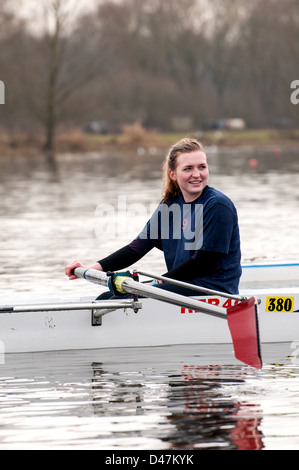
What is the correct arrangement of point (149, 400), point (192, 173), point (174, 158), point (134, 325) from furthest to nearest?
point (134, 325) → point (174, 158) → point (192, 173) → point (149, 400)

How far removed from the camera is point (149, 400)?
655cm

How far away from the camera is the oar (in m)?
6.80

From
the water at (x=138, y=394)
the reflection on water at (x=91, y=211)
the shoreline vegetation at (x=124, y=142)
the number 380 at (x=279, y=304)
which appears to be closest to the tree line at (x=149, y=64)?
the shoreline vegetation at (x=124, y=142)

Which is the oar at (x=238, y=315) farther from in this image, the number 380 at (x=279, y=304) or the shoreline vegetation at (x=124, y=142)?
the shoreline vegetation at (x=124, y=142)

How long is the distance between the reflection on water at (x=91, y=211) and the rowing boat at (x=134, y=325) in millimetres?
1132

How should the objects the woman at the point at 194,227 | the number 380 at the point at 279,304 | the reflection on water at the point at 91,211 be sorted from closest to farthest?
1. the woman at the point at 194,227
2. the number 380 at the point at 279,304
3. the reflection on water at the point at 91,211

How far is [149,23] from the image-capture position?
68938 mm

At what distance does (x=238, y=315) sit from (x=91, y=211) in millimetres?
14813

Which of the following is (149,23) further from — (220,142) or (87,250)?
(87,250)

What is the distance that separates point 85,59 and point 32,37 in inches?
166

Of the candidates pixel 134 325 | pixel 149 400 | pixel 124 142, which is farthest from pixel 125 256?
pixel 124 142

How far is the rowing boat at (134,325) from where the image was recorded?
25.9ft

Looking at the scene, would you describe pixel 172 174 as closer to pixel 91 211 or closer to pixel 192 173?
pixel 192 173

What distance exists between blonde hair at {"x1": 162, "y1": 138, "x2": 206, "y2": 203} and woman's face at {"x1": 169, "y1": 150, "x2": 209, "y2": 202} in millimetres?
45
